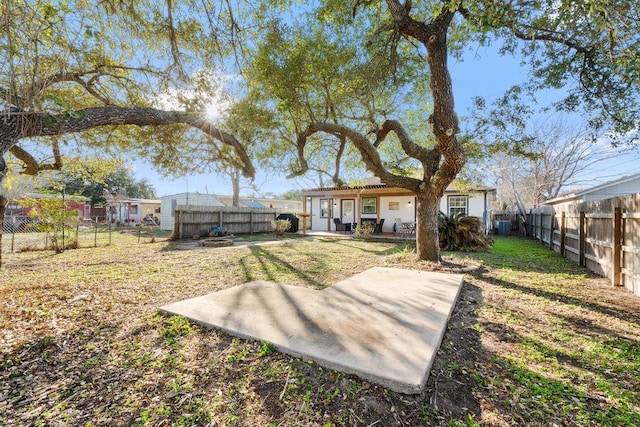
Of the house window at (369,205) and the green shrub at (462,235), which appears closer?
the green shrub at (462,235)

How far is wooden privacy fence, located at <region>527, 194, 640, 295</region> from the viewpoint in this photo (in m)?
4.66

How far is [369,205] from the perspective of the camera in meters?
18.3

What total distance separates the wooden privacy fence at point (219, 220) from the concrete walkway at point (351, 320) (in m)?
10.0

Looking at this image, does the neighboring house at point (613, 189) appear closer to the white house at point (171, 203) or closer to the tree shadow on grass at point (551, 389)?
the tree shadow on grass at point (551, 389)

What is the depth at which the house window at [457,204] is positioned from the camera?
15.6 m

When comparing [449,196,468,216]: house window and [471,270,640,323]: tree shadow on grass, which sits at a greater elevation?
[449,196,468,216]: house window

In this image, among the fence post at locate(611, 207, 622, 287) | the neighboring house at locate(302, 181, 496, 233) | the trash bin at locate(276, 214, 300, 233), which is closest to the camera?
the fence post at locate(611, 207, 622, 287)

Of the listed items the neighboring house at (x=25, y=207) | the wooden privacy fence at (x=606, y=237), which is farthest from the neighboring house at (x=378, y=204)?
the neighboring house at (x=25, y=207)

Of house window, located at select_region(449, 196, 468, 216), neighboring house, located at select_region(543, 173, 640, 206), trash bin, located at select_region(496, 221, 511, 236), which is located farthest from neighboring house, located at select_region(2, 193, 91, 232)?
trash bin, located at select_region(496, 221, 511, 236)

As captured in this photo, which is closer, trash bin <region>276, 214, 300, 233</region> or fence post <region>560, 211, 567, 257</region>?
fence post <region>560, 211, 567, 257</region>

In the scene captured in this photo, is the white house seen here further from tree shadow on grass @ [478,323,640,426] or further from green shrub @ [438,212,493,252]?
tree shadow on grass @ [478,323,640,426]

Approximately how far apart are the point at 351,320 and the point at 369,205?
51.3 feet

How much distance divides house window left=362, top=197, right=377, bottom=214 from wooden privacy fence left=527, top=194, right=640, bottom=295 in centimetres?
1011

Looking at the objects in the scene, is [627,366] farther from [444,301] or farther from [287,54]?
[287,54]
